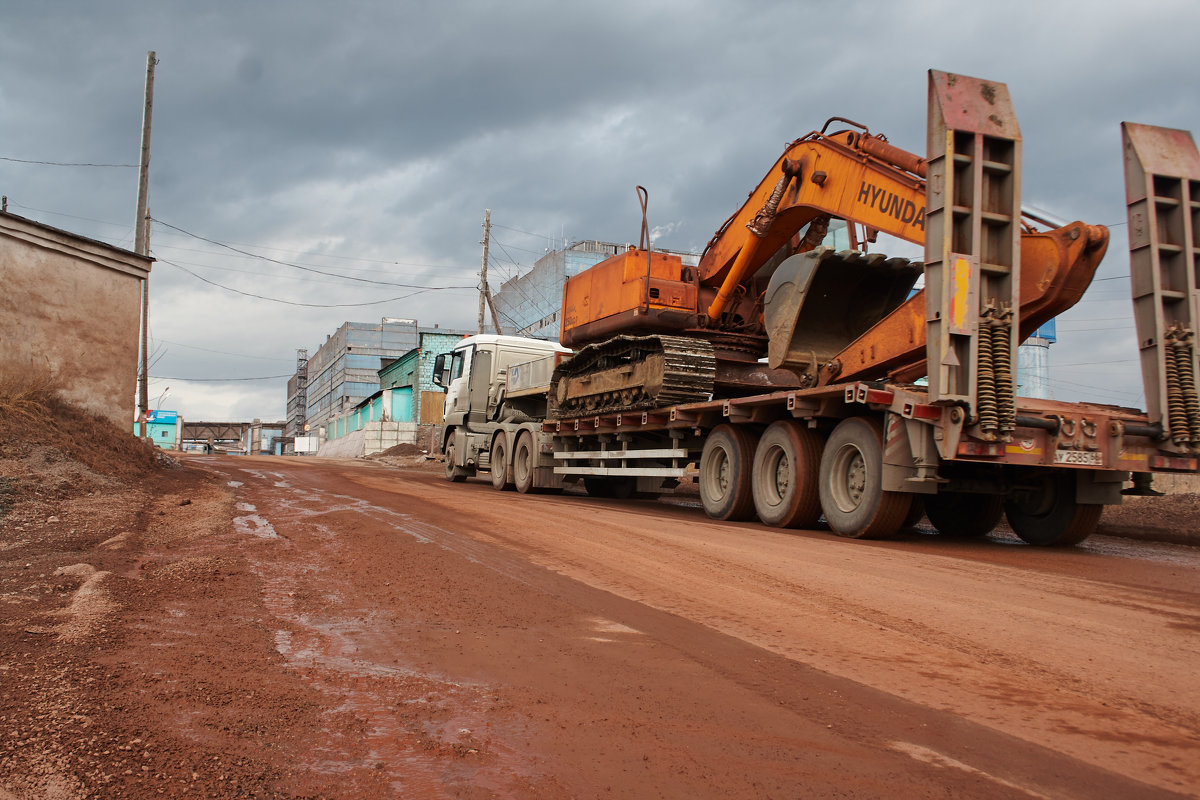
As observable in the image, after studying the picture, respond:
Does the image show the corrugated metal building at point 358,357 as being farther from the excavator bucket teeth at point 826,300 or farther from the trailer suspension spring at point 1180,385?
the trailer suspension spring at point 1180,385

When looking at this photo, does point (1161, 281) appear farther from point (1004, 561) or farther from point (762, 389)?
point (762, 389)

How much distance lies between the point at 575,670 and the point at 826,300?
27.3 ft

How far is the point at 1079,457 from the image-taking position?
8055 millimetres

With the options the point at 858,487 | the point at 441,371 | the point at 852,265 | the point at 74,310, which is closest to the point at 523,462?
the point at 441,371

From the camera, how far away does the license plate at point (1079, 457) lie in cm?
800

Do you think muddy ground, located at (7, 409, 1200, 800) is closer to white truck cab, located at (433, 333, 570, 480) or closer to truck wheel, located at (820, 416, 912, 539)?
truck wheel, located at (820, 416, 912, 539)

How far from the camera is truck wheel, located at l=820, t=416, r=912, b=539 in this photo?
8516 mm

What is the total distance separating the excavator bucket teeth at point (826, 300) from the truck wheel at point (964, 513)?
2.23m

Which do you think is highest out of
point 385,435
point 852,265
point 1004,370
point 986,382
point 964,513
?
point 852,265

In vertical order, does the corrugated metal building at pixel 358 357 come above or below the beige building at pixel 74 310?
above

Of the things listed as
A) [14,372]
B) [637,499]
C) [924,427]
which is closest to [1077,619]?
[924,427]

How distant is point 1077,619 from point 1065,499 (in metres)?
4.85

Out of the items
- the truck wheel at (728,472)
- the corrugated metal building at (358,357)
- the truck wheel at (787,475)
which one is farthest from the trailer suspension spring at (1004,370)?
the corrugated metal building at (358,357)

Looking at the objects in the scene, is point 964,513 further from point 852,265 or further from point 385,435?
point 385,435
